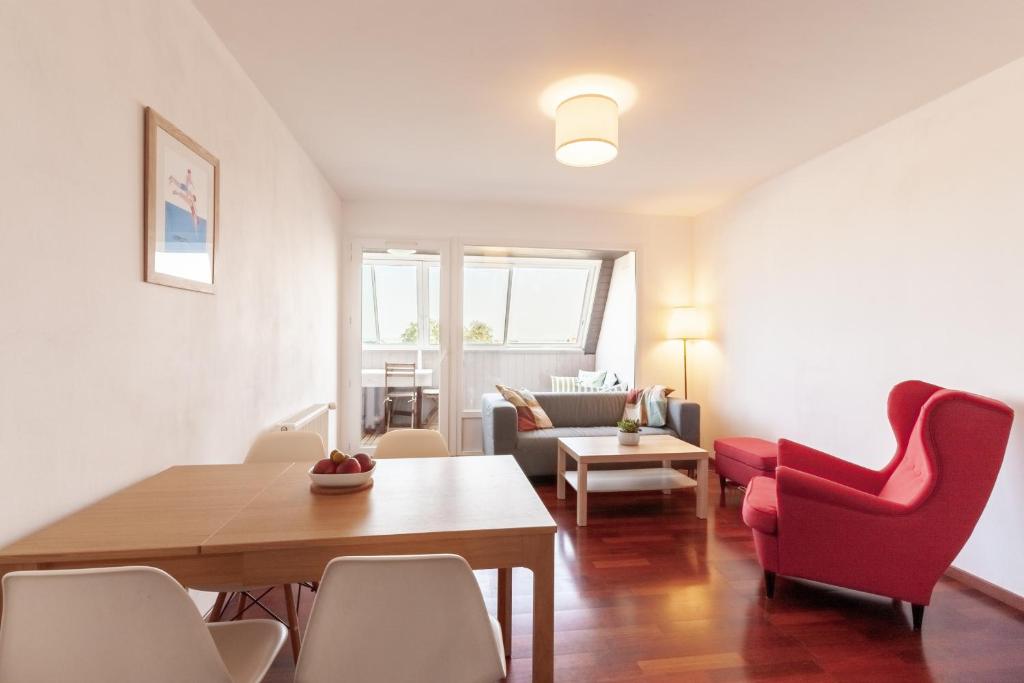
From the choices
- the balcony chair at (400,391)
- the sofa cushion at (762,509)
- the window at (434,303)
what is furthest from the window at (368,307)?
the sofa cushion at (762,509)

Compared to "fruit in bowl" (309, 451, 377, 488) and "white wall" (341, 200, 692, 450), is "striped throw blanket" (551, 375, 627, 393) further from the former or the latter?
"fruit in bowl" (309, 451, 377, 488)

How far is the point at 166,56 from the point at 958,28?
3.16 m

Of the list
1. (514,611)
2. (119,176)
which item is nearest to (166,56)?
(119,176)

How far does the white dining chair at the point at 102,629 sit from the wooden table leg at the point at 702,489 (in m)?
3.17

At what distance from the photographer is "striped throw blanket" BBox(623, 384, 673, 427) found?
4.67 metres

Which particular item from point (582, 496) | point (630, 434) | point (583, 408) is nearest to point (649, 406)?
point (583, 408)

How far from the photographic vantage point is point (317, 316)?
4031mm

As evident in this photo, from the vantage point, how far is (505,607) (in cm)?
198

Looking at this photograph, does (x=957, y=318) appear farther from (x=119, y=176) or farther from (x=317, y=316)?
(x=317, y=316)

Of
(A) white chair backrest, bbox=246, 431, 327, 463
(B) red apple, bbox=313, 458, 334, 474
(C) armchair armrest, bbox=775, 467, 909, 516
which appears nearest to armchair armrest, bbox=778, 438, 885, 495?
(C) armchair armrest, bbox=775, 467, 909, 516

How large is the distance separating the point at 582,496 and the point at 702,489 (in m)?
0.87

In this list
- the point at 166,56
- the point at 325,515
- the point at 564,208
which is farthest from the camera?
the point at 564,208

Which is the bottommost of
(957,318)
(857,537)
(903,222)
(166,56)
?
(857,537)

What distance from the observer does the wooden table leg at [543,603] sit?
4.38 feet
